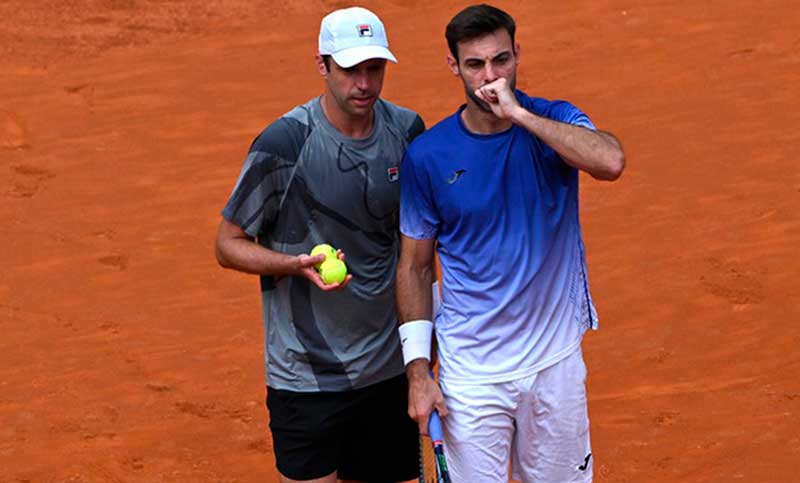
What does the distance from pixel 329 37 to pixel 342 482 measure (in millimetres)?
1921

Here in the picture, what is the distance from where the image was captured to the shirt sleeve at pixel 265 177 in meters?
5.13

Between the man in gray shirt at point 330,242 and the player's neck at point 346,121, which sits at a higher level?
the player's neck at point 346,121

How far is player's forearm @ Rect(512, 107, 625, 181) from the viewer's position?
4.54 m

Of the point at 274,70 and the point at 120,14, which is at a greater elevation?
the point at 120,14

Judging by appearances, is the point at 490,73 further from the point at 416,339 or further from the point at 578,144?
the point at 416,339

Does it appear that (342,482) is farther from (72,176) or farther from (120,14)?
(120,14)

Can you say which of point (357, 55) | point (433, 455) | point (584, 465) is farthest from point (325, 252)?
point (584, 465)

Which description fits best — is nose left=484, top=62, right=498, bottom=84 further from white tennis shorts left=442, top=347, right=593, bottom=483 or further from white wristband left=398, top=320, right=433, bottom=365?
white tennis shorts left=442, top=347, right=593, bottom=483

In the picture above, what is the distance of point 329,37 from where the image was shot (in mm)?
5133

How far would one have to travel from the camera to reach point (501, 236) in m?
4.79

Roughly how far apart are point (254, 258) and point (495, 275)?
0.93 m

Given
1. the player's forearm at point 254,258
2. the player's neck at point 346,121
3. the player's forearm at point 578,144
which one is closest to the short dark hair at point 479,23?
the player's forearm at point 578,144

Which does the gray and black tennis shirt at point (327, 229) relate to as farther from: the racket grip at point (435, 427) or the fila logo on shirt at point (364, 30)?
the racket grip at point (435, 427)

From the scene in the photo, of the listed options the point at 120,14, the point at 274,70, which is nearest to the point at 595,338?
the point at 274,70
